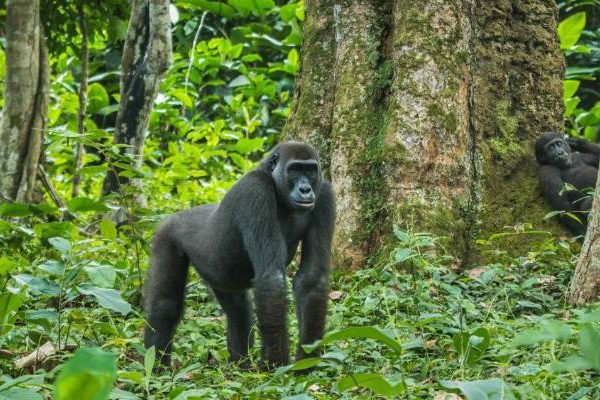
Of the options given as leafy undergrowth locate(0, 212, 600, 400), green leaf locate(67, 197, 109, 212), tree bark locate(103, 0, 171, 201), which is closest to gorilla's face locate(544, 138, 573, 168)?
leafy undergrowth locate(0, 212, 600, 400)

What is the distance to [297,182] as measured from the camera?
5.13 meters

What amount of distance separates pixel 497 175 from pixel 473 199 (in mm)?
417

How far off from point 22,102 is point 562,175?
14.8 ft

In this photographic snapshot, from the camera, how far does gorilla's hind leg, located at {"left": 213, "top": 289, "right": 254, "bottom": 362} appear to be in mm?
5418

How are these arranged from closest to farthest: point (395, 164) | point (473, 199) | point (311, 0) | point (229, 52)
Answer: point (395, 164), point (473, 199), point (311, 0), point (229, 52)

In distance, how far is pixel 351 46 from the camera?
6.58m

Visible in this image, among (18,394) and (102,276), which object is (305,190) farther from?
(18,394)

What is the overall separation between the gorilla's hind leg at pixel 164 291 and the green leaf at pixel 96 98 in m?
8.38

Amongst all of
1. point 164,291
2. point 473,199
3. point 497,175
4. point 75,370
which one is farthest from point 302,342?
point 75,370

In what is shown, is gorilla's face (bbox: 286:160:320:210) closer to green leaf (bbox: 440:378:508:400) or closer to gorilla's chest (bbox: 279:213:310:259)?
gorilla's chest (bbox: 279:213:310:259)

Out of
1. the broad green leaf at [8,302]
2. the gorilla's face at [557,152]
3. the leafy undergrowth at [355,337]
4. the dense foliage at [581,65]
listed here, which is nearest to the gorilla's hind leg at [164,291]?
the leafy undergrowth at [355,337]

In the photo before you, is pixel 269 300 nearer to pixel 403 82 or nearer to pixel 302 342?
pixel 302 342

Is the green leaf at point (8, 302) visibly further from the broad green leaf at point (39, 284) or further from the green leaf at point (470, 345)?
the green leaf at point (470, 345)

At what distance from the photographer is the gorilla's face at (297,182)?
5.07m
